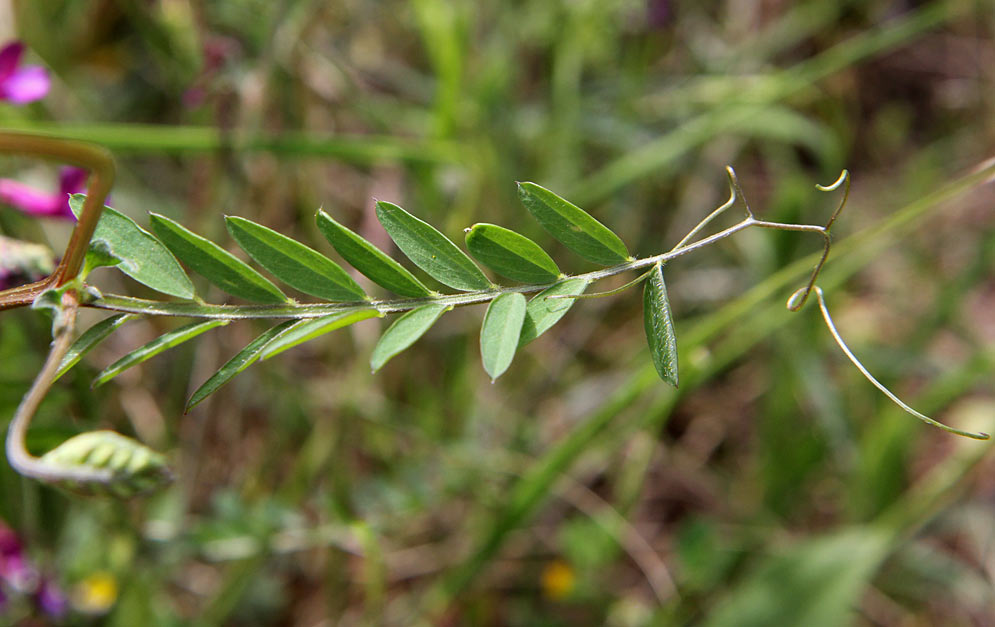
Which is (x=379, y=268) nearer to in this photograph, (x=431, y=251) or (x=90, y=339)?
(x=431, y=251)

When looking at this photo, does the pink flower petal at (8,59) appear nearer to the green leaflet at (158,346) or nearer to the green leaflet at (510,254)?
the green leaflet at (158,346)

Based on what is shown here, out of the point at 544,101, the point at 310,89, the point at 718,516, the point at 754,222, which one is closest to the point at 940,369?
the point at 718,516

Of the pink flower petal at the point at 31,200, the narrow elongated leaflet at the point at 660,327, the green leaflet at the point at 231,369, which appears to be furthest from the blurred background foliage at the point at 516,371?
the green leaflet at the point at 231,369

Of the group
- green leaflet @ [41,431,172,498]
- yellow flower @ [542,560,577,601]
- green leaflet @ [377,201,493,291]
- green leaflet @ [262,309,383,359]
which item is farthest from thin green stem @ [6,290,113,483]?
yellow flower @ [542,560,577,601]

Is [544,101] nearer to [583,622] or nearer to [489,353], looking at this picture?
[583,622]

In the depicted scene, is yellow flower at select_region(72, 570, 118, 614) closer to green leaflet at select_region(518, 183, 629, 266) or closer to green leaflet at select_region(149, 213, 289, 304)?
green leaflet at select_region(149, 213, 289, 304)
